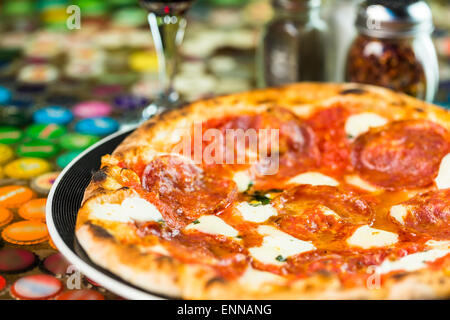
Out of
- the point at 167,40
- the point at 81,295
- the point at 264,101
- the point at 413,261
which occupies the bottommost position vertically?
the point at 81,295

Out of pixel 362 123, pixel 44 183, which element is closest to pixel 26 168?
pixel 44 183

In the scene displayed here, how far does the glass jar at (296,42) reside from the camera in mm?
1750

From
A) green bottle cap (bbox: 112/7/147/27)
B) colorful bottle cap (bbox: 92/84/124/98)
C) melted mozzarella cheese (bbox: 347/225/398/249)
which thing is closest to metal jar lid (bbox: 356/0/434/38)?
melted mozzarella cheese (bbox: 347/225/398/249)

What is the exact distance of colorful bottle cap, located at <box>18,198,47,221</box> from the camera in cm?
130

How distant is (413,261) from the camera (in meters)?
0.97

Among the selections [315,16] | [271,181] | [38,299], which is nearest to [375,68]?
[315,16]

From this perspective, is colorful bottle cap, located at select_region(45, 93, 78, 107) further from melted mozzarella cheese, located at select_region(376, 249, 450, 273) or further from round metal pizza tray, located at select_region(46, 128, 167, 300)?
melted mozzarella cheese, located at select_region(376, 249, 450, 273)

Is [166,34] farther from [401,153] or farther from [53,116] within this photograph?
[401,153]

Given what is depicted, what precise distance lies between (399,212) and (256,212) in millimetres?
256

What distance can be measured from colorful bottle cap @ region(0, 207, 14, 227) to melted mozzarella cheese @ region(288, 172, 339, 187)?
1.87 ft

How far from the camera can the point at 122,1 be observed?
2801 millimetres

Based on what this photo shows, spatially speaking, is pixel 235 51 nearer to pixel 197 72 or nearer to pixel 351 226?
pixel 197 72

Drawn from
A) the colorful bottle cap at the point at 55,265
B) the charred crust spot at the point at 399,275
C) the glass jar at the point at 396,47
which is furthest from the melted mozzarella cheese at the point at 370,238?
the glass jar at the point at 396,47

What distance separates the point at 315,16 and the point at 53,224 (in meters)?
1.03
